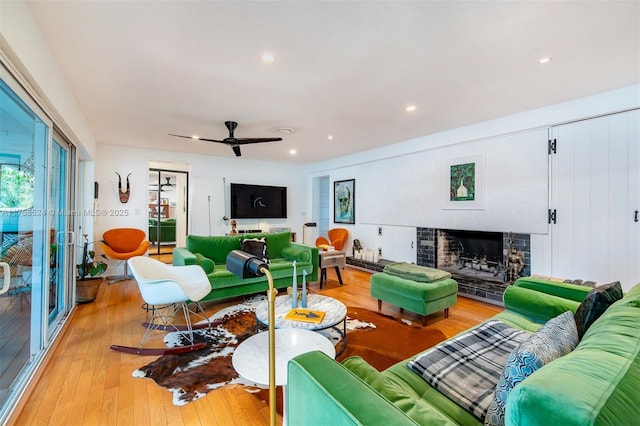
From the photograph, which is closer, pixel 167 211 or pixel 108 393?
pixel 108 393

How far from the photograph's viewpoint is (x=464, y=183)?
417 centimetres

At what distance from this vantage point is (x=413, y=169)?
16.0ft

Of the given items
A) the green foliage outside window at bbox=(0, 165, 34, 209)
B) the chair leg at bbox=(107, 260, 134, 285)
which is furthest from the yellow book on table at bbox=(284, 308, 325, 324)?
the chair leg at bbox=(107, 260, 134, 285)

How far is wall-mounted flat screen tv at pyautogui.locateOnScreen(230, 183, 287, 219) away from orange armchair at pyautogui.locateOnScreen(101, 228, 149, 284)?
1.92m

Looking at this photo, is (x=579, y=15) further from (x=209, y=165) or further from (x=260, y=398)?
(x=209, y=165)

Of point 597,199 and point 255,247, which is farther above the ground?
point 597,199

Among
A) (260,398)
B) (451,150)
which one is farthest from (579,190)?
(260,398)

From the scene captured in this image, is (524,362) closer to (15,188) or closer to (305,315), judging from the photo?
(305,315)

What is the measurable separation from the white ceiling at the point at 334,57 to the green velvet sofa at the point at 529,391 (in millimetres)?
1801

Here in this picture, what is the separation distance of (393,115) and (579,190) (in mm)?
2264

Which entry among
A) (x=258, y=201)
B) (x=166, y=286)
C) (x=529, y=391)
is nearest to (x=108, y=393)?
(x=166, y=286)

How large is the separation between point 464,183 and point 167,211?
27.7ft

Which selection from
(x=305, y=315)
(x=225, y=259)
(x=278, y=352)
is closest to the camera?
(x=278, y=352)

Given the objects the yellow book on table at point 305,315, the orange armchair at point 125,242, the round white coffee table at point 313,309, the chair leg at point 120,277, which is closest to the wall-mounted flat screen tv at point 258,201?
the orange armchair at point 125,242
